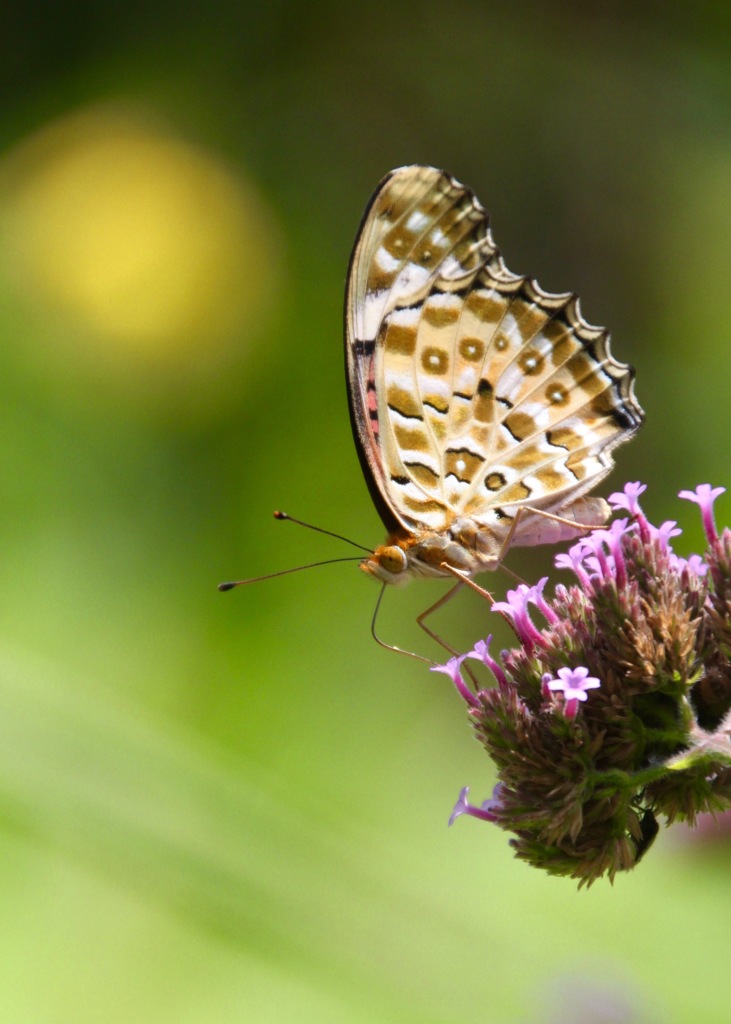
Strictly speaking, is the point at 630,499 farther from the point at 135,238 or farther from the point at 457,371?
the point at 135,238

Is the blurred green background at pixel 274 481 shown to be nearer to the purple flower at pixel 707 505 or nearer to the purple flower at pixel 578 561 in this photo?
the purple flower at pixel 578 561

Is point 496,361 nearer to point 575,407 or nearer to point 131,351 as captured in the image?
point 575,407

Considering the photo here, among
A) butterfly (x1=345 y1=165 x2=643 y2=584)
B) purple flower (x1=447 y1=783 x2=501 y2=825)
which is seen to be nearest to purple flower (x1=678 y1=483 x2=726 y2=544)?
butterfly (x1=345 y1=165 x2=643 y2=584)

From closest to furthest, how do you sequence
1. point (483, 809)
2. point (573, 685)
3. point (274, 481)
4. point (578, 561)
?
1. point (573, 685)
2. point (483, 809)
3. point (578, 561)
4. point (274, 481)

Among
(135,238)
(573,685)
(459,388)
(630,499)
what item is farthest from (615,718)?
(135,238)

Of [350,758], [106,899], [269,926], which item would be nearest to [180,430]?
[350,758]

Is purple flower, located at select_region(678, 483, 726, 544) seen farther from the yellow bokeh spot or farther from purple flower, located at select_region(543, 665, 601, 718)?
the yellow bokeh spot
